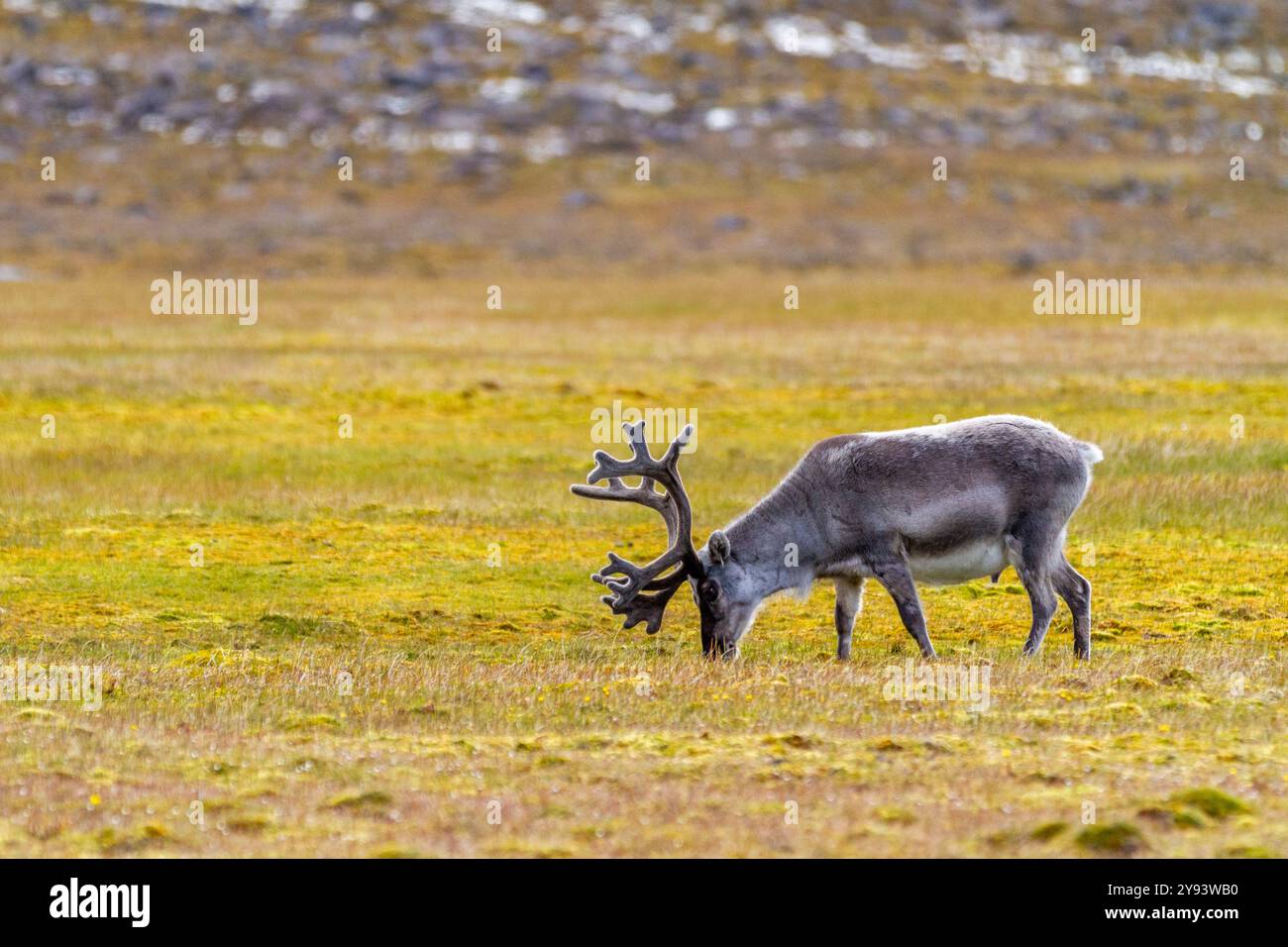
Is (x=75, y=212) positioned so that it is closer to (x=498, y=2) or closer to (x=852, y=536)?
(x=498, y=2)

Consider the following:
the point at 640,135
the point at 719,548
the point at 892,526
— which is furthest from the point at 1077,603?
the point at 640,135

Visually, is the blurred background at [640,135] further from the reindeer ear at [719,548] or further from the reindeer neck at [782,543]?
the reindeer ear at [719,548]

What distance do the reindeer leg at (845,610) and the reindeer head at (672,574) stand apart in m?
1.01

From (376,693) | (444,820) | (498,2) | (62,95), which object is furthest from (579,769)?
(498,2)

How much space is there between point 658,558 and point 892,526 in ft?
7.17

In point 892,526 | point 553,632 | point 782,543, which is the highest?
point 892,526

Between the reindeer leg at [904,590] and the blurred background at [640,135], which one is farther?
A: the blurred background at [640,135]

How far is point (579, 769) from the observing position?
11648 mm

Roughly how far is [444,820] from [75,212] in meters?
103

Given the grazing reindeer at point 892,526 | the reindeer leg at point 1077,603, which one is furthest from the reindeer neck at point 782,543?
the reindeer leg at point 1077,603

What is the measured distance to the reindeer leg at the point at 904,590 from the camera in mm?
15648

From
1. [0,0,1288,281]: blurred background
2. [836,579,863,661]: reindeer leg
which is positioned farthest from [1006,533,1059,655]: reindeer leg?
[0,0,1288,281]: blurred background

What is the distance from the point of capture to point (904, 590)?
15.7 meters

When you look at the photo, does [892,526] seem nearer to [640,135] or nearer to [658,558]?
[658,558]
